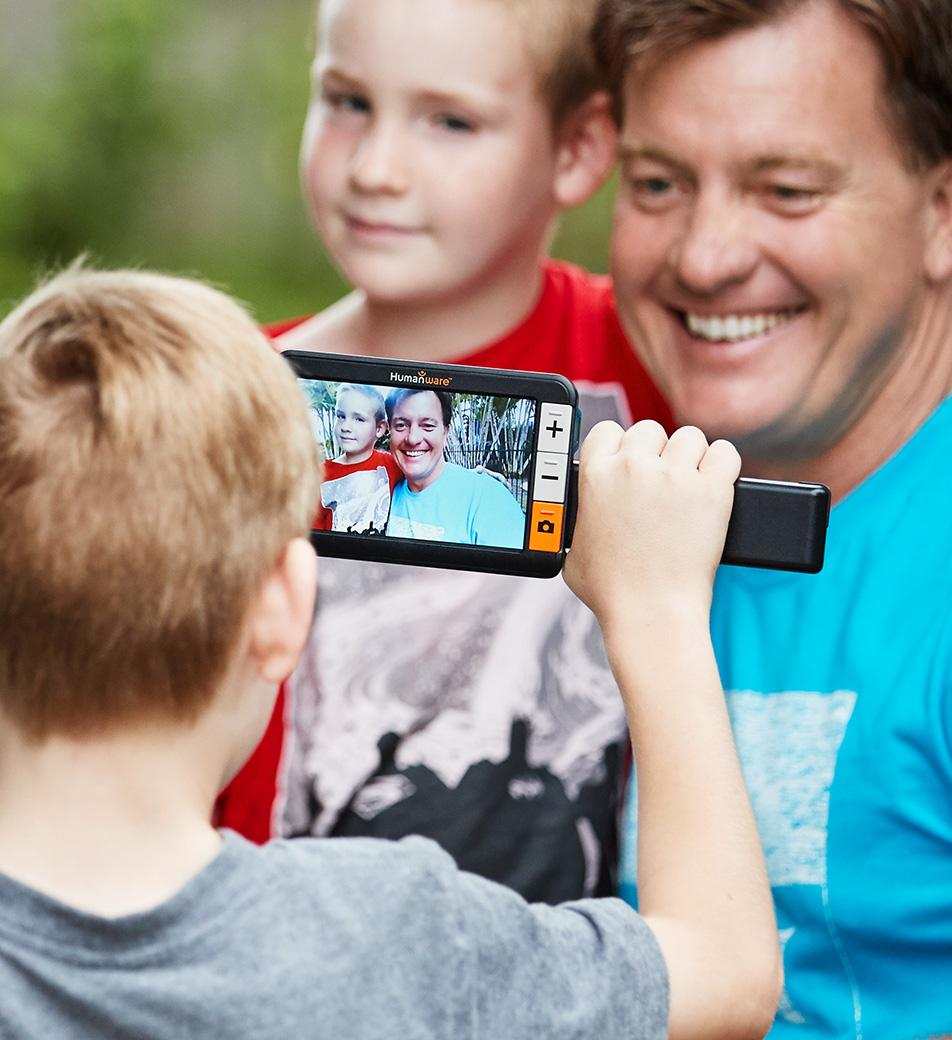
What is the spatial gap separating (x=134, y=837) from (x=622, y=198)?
97 cm

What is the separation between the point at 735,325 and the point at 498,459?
21.1 inches

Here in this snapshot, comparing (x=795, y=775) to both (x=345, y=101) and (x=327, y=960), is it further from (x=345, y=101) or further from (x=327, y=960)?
(x=345, y=101)

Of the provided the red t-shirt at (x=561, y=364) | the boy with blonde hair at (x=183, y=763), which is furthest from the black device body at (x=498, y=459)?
the red t-shirt at (x=561, y=364)

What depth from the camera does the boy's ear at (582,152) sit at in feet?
6.16

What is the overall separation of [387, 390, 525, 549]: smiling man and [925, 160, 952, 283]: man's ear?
64cm

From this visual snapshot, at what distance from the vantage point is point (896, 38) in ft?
4.90

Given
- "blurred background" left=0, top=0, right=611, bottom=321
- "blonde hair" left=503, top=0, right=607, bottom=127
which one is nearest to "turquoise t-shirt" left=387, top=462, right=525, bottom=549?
"blonde hair" left=503, top=0, right=607, bottom=127

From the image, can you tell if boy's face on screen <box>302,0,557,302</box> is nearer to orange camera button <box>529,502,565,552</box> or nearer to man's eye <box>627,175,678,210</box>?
man's eye <box>627,175,678,210</box>

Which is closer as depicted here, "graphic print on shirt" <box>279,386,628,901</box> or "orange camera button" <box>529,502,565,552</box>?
"orange camera button" <box>529,502,565,552</box>

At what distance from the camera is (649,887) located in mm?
1073

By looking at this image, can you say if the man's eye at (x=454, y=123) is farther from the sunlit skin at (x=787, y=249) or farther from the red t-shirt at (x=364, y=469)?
the red t-shirt at (x=364, y=469)

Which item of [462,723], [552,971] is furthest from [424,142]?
[552,971]

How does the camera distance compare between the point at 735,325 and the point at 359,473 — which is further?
the point at 735,325

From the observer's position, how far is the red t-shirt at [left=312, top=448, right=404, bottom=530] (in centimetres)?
120
